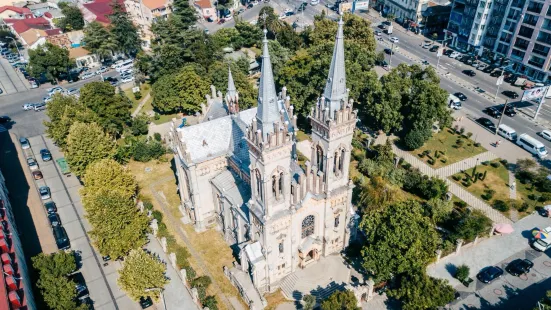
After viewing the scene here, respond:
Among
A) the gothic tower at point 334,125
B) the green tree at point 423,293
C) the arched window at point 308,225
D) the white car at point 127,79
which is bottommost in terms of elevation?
the white car at point 127,79

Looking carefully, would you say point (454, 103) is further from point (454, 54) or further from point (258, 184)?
point (258, 184)

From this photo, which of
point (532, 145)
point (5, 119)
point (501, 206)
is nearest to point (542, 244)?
point (501, 206)

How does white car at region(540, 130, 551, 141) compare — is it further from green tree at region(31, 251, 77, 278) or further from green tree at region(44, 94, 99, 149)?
green tree at region(44, 94, 99, 149)

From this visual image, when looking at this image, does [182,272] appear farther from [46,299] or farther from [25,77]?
[25,77]

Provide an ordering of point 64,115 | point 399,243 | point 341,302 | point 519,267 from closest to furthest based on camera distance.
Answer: point 341,302 < point 399,243 < point 519,267 < point 64,115

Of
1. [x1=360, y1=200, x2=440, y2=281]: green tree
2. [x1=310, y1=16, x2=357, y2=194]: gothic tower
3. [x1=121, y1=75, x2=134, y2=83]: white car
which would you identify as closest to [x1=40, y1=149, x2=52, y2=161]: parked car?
[x1=121, y1=75, x2=134, y2=83]: white car

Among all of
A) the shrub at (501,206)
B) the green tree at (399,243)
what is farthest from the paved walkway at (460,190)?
the green tree at (399,243)

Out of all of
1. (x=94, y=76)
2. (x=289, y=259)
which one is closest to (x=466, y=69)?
(x=289, y=259)

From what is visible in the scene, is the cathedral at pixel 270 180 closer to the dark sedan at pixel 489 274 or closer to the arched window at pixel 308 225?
the arched window at pixel 308 225
